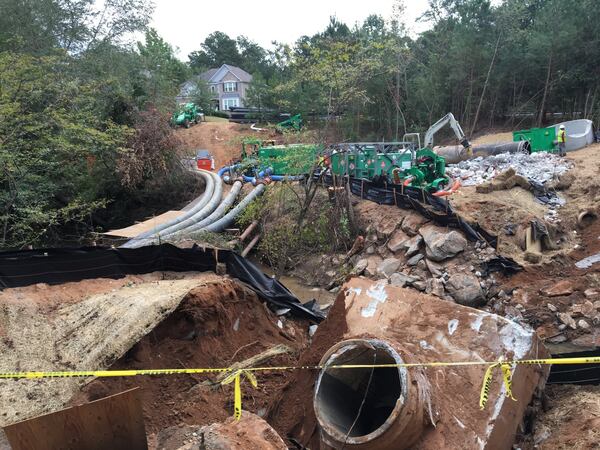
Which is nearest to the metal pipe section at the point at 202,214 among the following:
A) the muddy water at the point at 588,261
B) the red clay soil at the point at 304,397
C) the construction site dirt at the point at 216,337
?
the construction site dirt at the point at 216,337

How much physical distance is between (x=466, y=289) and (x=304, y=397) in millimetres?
7554

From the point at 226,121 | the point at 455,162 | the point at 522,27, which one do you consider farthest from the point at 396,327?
the point at 226,121

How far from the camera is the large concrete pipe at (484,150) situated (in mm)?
20156

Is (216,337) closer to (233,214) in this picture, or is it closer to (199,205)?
(233,214)

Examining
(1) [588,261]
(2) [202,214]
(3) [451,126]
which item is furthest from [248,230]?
(1) [588,261]

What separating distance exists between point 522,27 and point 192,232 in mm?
27505

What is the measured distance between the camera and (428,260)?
13109mm

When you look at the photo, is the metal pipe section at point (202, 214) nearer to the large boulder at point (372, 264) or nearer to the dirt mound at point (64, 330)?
the large boulder at point (372, 264)

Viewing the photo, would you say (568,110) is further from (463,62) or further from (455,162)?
(455,162)

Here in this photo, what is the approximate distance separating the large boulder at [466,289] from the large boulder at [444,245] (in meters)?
0.79

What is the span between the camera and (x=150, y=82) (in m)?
25.4

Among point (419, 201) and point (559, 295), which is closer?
point (559, 295)

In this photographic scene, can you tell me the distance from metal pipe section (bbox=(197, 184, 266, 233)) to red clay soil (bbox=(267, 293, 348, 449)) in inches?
412

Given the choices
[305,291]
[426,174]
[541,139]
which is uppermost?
[541,139]
